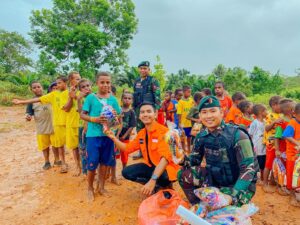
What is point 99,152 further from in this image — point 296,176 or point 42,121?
point 296,176

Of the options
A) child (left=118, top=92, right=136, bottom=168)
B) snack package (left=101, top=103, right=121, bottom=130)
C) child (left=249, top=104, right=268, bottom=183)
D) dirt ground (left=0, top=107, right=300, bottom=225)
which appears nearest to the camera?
dirt ground (left=0, top=107, right=300, bottom=225)

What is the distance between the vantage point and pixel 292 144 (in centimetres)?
377

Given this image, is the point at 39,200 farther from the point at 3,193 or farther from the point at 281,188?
the point at 281,188

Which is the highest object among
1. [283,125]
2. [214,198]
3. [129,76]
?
[129,76]

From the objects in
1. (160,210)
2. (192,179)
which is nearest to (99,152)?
(160,210)

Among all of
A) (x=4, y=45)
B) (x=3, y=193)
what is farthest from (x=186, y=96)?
(x=4, y=45)

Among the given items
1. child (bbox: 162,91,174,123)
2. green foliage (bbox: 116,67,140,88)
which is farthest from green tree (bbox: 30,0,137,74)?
child (bbox: 162,91,174,123)

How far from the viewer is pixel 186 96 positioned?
267 inches

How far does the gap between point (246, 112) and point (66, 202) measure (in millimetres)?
3118

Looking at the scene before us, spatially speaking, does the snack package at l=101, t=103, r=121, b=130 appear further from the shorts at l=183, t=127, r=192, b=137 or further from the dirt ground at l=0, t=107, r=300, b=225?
the shorts at l=183, t=127, r=192, b=137

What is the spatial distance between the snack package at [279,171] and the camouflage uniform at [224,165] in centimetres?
172

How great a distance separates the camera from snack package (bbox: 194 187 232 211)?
2293 mm

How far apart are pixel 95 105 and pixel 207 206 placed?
2083 mm

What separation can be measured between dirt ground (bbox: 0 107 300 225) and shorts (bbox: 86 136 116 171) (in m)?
0.53
